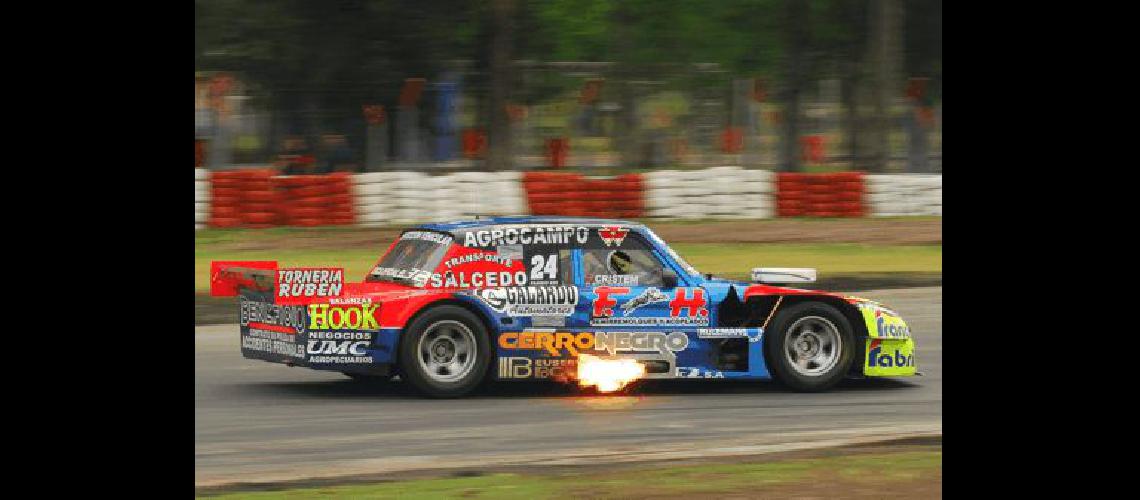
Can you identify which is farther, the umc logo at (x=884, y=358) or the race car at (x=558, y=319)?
the umc logo at (x=884, y=358)

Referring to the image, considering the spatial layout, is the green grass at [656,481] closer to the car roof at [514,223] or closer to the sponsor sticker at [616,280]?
the sponsor sticker at [616,280]

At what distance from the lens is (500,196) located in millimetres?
24891

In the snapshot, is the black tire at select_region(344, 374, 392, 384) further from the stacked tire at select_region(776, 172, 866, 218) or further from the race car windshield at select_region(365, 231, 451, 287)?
the stacked tire at select_region(776, 172, 866, 218)

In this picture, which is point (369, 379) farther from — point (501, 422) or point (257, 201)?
point (257, 201)

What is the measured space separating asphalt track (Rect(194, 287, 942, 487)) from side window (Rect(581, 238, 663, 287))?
86cm

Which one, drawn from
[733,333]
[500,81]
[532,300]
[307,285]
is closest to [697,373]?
[733,333]

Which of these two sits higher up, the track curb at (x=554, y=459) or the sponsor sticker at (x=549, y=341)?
the sponsor sticker at (x=549, y=341)

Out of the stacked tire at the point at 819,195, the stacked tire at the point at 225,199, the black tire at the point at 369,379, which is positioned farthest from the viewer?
the stacked tire at the point at 819,195

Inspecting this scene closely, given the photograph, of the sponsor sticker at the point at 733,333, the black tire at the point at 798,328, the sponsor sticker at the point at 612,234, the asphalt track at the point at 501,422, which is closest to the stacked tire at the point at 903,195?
the asphalt track at the point at 501,422

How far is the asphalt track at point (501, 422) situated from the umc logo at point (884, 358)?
23cm

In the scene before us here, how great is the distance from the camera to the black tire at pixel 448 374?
11344 millimetres

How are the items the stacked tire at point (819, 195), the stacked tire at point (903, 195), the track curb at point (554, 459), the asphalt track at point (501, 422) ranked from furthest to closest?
the stacked tire at point (903, 195), the stacked tire at point (819, 195), the asphalt track at point (501, 422), the track curb at point (554, 459)
